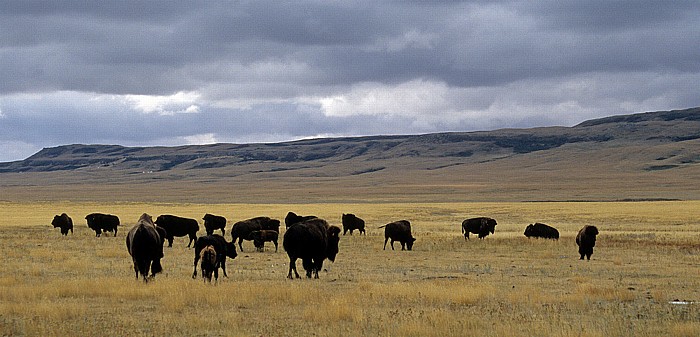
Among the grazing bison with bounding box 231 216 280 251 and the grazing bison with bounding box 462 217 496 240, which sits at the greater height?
the grazing bison with bounding box 231 216 280 251

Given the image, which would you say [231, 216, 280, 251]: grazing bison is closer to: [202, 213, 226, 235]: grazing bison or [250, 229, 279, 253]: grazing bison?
[250, 229, 279, 253]: grazing bison

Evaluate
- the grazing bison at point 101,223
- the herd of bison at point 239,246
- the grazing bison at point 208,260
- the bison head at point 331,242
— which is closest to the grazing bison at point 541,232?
the herd of bison at point 239,246

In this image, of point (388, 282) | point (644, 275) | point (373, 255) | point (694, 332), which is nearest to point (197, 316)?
point (388, 282)

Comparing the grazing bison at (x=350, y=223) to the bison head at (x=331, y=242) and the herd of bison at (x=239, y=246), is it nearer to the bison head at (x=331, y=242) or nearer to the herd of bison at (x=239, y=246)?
the herd of bison at (x=239, y=246)

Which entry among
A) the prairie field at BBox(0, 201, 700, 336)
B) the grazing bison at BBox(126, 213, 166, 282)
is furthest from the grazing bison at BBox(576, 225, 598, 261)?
the grazing bison at BBox(126, 213, 166, 282)

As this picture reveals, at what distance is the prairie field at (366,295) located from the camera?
41.4 ft

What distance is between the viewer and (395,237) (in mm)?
32469

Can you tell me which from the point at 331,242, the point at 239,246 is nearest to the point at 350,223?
the point at 239,246

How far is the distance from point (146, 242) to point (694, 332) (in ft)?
40.3

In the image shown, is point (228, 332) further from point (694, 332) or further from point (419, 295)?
point (694, 332)

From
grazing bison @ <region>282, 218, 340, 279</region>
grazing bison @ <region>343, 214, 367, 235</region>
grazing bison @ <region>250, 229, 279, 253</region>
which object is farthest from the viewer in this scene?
grazing bison @ <region>343, 214, 367, 235</region>

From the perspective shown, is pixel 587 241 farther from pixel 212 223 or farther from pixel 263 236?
pixel 212 223

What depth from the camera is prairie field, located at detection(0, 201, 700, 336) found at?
41.4 feet

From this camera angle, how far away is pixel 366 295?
16.6m
